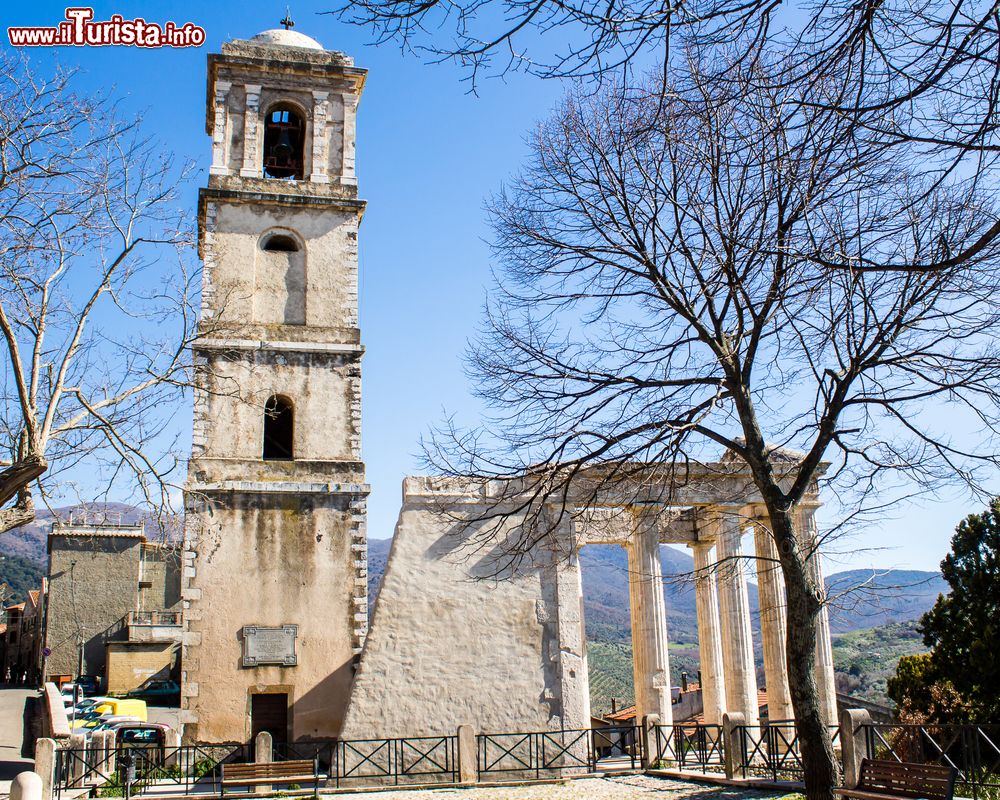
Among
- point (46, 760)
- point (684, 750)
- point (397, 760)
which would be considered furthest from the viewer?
point (684, 750)

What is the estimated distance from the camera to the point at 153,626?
40.9 metres

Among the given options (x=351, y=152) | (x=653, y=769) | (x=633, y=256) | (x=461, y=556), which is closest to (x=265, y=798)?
(x=461, y=556)

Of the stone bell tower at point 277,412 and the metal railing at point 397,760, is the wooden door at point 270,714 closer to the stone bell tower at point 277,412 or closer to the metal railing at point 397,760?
the stone bell tower at point 277,412

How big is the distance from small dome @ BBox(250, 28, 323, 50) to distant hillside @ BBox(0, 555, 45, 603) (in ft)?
280

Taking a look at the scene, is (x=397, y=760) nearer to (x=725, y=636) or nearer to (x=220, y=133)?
(x=725, y=636)

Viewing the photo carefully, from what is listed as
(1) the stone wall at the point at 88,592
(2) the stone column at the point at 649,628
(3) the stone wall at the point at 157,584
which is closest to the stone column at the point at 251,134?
(2) the stone column at the point at 649,628

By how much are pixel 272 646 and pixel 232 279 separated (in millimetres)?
8316

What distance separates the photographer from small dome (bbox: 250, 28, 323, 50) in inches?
958

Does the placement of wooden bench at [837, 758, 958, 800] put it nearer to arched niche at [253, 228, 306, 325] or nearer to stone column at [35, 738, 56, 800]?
stone column at [35, 738, 56, 800]

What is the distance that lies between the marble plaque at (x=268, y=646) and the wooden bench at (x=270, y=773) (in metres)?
3.25

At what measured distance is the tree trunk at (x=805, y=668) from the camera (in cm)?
1113

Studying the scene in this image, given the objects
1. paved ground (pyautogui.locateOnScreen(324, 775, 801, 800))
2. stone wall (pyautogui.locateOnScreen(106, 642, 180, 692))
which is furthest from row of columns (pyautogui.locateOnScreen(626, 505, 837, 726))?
stone wall (pyautogui.locateOnScreen(106, 642, 180, 692))

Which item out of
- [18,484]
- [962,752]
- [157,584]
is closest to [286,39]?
[18,484]

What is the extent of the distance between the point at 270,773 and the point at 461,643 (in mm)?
4090
